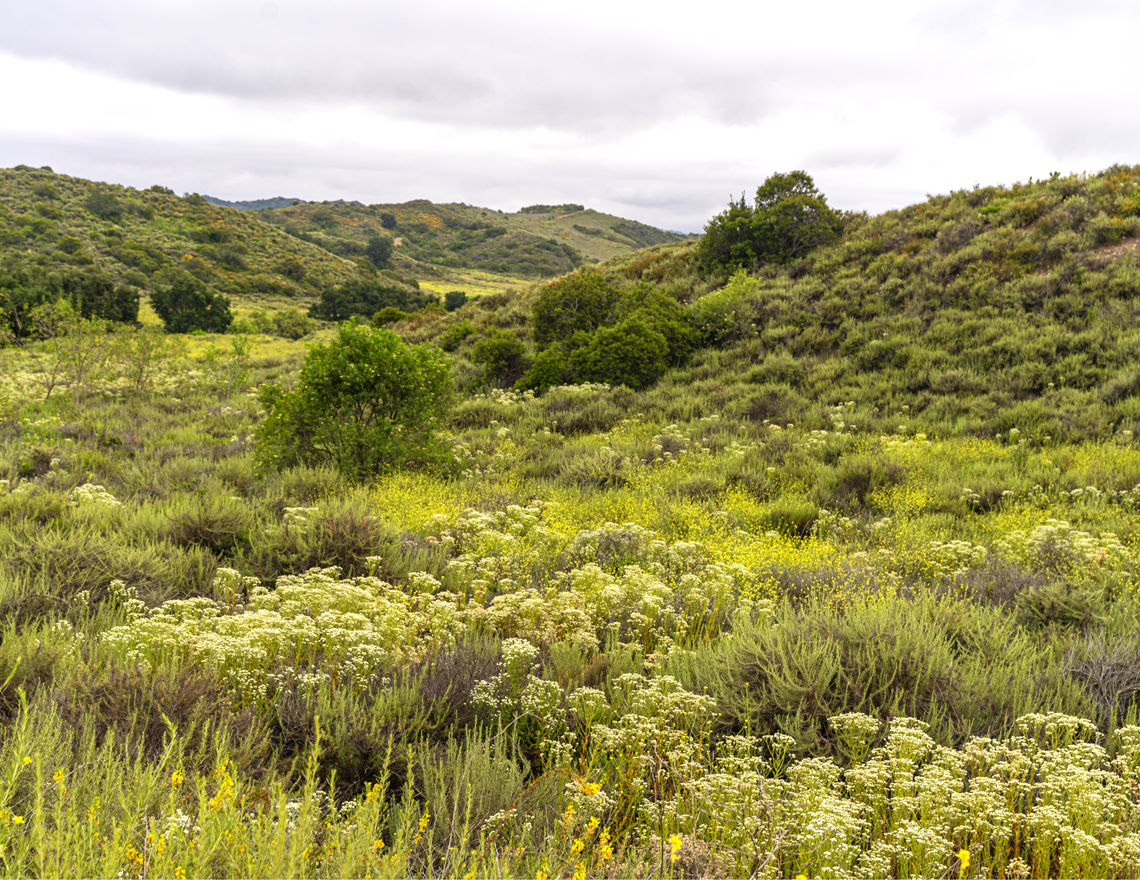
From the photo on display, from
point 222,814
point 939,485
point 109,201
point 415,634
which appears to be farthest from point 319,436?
point 109,201

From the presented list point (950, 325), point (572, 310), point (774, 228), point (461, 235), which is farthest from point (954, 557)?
point (461, 235)

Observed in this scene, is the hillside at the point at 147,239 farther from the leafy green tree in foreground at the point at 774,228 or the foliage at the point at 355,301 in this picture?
the leafy green tree in foreground at the point at 774,228

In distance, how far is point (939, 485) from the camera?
7965mm

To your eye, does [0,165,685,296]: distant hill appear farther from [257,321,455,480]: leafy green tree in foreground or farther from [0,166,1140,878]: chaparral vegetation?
[257,321,455,480]: leafy green tree in foreground

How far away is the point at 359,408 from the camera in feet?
31.8

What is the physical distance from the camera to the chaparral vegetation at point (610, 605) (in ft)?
7.11

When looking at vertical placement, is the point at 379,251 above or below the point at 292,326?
above

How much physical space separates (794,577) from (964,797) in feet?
10.6

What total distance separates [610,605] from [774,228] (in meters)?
19.5

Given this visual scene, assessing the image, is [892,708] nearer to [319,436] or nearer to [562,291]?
[319,436]

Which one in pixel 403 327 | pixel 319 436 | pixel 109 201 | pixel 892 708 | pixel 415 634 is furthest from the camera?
pixel 109 201

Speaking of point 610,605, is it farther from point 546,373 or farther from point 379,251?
point 379,251

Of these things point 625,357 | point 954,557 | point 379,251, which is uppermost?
point 379,251

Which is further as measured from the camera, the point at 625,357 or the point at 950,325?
the point at 625,357
